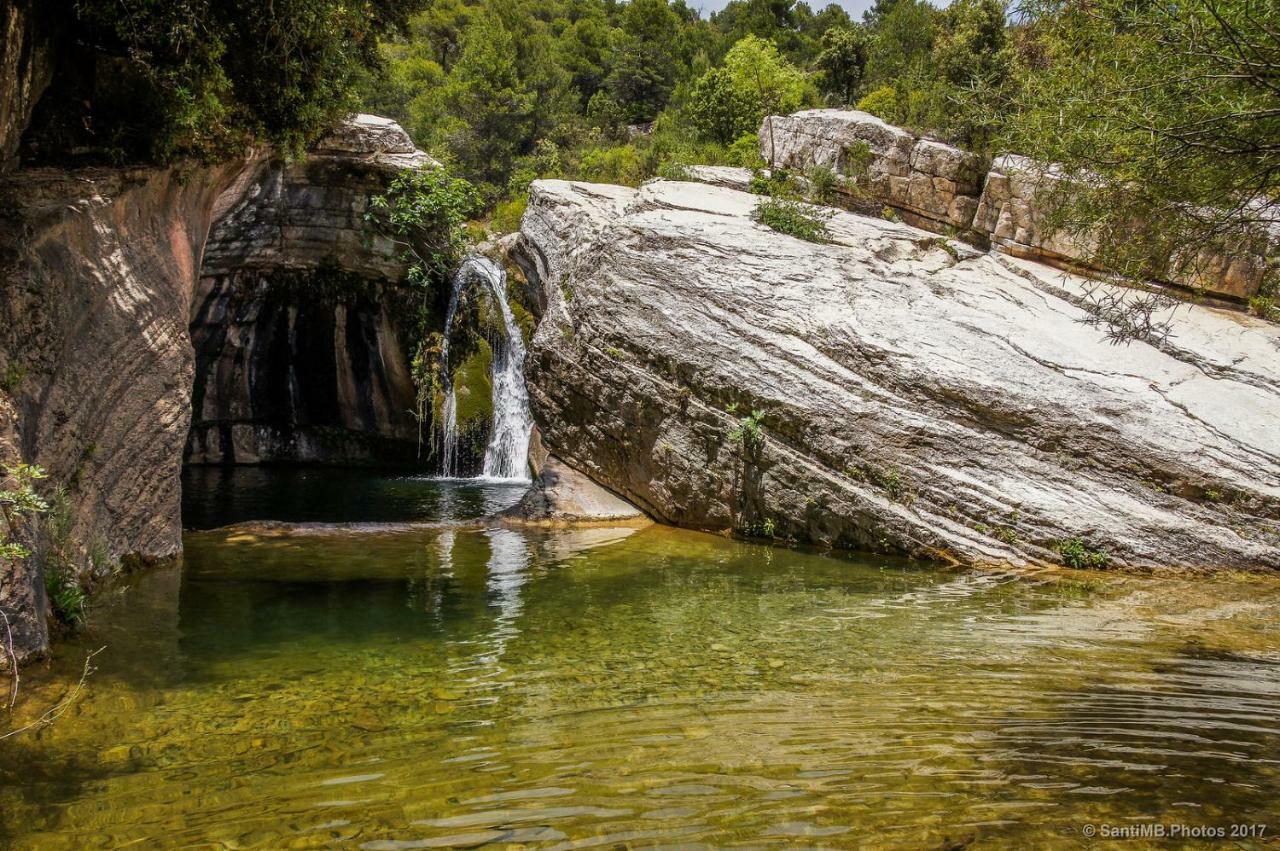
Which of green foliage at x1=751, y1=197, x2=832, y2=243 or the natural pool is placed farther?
green foliage at x1=751, y1=197, x2=832, y2=243

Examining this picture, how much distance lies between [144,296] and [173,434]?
6.10ft

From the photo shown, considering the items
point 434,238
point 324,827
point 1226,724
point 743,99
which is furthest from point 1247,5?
point 743,99

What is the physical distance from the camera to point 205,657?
23.2 feet

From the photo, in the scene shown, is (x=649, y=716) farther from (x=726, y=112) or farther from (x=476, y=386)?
(x=726, y=112)

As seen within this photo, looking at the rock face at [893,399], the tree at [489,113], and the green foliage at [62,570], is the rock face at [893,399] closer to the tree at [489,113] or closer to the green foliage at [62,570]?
the green foliage at [62,570]

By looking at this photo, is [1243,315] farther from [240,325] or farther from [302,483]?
[240,325]

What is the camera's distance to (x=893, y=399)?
41.7 feet

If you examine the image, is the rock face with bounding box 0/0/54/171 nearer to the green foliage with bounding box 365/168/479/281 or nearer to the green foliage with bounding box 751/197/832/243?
the green foliage with bounding box 751/197/832/243

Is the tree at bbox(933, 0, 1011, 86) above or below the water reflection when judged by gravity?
above

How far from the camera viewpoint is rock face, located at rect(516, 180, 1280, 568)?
11406 millimetres

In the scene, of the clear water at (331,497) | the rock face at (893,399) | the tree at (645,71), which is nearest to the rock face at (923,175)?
the rock face at (893,399)

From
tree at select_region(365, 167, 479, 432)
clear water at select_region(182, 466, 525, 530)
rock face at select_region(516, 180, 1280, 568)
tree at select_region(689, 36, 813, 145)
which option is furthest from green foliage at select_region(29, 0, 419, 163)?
tree at select_region(689, 36, 813, 145)

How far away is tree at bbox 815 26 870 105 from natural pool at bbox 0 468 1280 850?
29656mm

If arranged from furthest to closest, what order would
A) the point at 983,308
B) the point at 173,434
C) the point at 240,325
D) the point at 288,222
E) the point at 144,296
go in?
the point at 240,325, the point at 288,222, the point at 983,308, the point at 173,434, the point at 144,296
